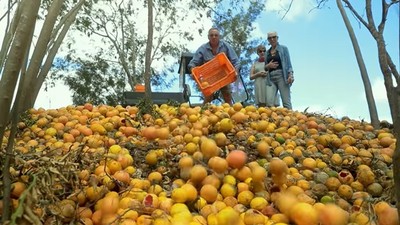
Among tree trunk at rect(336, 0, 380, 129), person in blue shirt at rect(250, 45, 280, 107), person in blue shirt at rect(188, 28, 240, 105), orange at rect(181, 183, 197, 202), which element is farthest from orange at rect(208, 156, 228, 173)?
person in blue shirt at rect(250, 45, 280, 107)

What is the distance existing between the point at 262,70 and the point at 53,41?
3.54 metres

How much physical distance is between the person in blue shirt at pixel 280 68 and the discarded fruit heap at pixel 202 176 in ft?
9.93

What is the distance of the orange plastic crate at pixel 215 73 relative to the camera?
23.3 feet

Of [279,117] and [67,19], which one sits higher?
[67,19]

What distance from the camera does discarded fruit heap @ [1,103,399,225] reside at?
6.86 feet

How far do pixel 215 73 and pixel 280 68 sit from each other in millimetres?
1024

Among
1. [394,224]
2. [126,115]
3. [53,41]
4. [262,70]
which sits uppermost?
[53,41]

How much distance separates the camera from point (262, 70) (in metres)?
7.84

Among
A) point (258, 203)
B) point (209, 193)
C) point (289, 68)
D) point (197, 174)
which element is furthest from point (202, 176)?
point (289, 68)

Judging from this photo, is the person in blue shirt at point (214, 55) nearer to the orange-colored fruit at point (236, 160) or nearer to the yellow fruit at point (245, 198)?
the orange-colored fruit at point (236, 160)

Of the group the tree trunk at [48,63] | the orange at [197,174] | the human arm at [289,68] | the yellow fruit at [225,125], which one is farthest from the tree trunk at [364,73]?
the tree trunk at [48,63]

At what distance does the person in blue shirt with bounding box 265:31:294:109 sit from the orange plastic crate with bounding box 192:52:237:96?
0.62 metres

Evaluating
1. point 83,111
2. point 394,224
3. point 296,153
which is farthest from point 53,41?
point 394,224

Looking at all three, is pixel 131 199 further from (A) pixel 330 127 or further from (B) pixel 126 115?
(A) pixel 330 127
